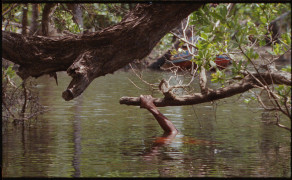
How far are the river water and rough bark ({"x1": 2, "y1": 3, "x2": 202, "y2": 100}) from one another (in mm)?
2266

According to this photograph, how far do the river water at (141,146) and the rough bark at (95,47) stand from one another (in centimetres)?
227

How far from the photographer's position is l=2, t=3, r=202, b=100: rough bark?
7484 millimetres

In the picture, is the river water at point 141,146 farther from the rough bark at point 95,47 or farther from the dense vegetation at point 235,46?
the rough bark at point 95,47

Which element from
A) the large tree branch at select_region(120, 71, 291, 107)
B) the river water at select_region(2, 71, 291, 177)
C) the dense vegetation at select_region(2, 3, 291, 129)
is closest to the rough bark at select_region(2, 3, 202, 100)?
the dense vegetation at select_region(2, 3, 291, 129)

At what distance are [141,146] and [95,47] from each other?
17.5 feet

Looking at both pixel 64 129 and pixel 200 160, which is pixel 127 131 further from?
pixel 200 160

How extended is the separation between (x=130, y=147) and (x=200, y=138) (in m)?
2.12

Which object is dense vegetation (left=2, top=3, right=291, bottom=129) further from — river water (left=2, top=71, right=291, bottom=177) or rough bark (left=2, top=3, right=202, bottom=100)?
river water (left=2, top=71, right=291, bottom=177)

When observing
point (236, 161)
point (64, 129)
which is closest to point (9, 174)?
point (236, 161)

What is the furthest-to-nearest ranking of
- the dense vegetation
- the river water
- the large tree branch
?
1. the river water
2. the large tree branch
3. the dense vegetation

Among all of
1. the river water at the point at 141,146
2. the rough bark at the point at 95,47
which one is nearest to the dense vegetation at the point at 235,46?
the rough bark at the point at 95,47

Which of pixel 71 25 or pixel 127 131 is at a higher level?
pixel 71 25

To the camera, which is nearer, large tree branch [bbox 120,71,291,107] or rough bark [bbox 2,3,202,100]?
rough bark [bbox 2,3,202,100]

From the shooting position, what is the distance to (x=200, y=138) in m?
14.0
